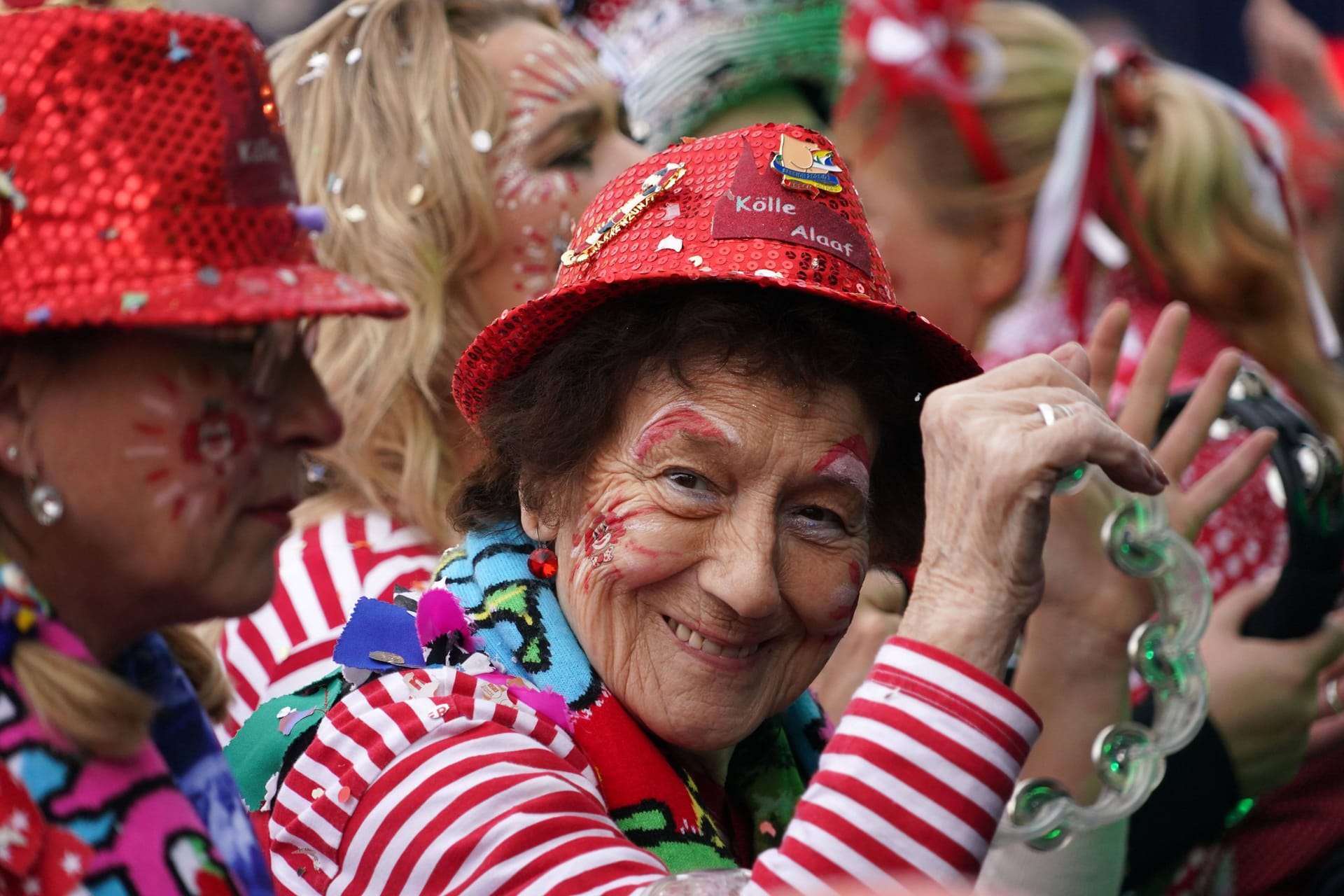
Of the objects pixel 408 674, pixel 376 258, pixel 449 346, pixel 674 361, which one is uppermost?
pixel 674 361

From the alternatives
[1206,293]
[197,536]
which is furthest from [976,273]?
[197,536]

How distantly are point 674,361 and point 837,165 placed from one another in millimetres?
357

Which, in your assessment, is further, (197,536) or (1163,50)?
(1163,50)

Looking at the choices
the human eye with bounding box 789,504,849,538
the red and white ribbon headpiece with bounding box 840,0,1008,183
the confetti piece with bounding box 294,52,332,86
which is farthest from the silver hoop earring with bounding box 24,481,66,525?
the red and white ribbon headpiece with bounding box 840,0,1008,183

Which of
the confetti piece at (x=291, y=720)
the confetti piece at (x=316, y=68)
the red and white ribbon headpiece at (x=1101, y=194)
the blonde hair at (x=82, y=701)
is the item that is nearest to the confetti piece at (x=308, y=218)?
the blonde hair at (x=82, y=701)

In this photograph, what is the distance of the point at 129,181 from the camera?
4.48 ft

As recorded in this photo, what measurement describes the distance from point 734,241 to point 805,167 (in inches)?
6.4

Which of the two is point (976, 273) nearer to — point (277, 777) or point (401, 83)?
point (401, 83)

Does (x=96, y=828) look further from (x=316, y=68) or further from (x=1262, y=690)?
(x=1262, y=690)

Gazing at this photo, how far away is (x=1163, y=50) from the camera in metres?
8.34

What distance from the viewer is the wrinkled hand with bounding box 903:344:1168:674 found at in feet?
5.37

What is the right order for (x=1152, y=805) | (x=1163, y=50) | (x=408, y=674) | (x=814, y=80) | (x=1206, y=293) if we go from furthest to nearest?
(x=1163, y=50)
(x=814, y=80)
(x=1206, y=293)
(x=1152, y=805)
(x=408, y=674)

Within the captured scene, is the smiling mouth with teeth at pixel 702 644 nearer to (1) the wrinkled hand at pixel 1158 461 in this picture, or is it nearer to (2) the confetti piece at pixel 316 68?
(1) the wrinkled hand at pixel 1158 461

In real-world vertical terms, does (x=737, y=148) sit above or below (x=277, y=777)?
above
